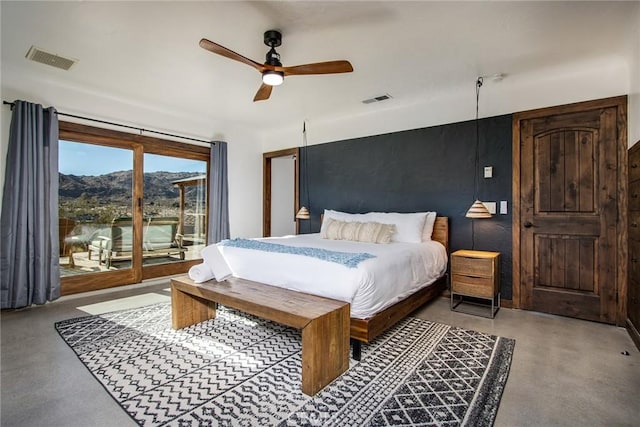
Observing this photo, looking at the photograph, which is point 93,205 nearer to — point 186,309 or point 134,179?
point 134,179

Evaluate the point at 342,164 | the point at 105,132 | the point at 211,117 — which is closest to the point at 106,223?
the point at 105,132

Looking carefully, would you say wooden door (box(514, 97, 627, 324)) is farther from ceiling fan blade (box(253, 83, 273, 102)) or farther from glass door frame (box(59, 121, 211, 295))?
glass door frame (box(59, 121, 211, 295))

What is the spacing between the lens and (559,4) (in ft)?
7.34

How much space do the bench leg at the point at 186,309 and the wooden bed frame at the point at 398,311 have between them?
5.04ft

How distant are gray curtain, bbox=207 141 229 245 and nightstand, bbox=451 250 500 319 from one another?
362 cm

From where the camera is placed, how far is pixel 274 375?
2.07m

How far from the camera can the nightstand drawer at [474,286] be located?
316 centimetres

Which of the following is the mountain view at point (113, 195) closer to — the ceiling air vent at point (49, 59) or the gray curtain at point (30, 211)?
the gray curtain at point (30, 211)

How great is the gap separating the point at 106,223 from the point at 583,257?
5.55m

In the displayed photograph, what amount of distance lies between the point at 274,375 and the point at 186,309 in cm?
124

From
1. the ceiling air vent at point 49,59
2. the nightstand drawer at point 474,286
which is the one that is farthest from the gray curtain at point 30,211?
the nightstand drawer at point 474,286

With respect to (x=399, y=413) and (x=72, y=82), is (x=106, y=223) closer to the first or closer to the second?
(x=72, y=82)

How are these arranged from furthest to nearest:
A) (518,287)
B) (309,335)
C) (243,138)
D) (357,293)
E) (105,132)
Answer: (243,138)
(105,132)
(518,287)
(357,293)
(309,335)

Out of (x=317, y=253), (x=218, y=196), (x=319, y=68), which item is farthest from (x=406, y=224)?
(x=218, y=196)
